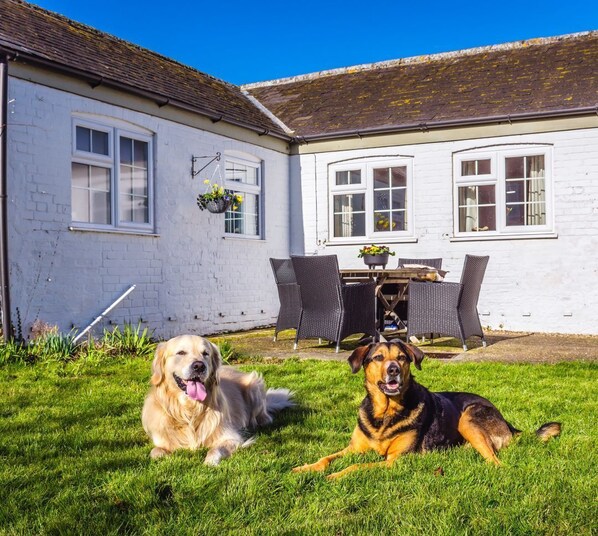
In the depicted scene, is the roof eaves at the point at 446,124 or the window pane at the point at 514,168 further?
the window pane at the point at 514,168

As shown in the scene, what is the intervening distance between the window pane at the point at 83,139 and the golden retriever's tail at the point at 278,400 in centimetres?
541

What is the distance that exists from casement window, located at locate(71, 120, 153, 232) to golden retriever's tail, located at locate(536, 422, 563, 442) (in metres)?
6.62

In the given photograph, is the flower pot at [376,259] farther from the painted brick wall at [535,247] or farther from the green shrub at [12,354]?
the green shrub at [12,354]

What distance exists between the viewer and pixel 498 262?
11.6 metres

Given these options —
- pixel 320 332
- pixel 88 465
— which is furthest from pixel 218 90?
pixel 88 465

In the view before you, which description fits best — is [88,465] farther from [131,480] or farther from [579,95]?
[579,95]

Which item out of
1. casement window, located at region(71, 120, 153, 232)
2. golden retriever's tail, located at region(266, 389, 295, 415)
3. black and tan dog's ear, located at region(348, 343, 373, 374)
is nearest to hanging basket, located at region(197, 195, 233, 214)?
casement window, located at region(71, 120, 153, 232)

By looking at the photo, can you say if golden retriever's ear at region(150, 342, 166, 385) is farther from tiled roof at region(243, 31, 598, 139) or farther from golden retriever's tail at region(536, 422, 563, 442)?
tiled roof at region(243, 31, 598, 139)

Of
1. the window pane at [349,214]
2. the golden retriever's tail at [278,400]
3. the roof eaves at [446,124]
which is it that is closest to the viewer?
the golden retriever's tail at [278,400]

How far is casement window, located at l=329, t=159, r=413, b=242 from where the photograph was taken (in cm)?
1245

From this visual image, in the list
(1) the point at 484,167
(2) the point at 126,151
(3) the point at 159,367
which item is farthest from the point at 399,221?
(3) the point at 159,367

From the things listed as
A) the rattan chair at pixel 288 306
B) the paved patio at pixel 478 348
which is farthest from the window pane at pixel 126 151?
the paved patio at pixel 478 348

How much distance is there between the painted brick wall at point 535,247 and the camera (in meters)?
10.9

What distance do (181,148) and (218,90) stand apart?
122 inches
